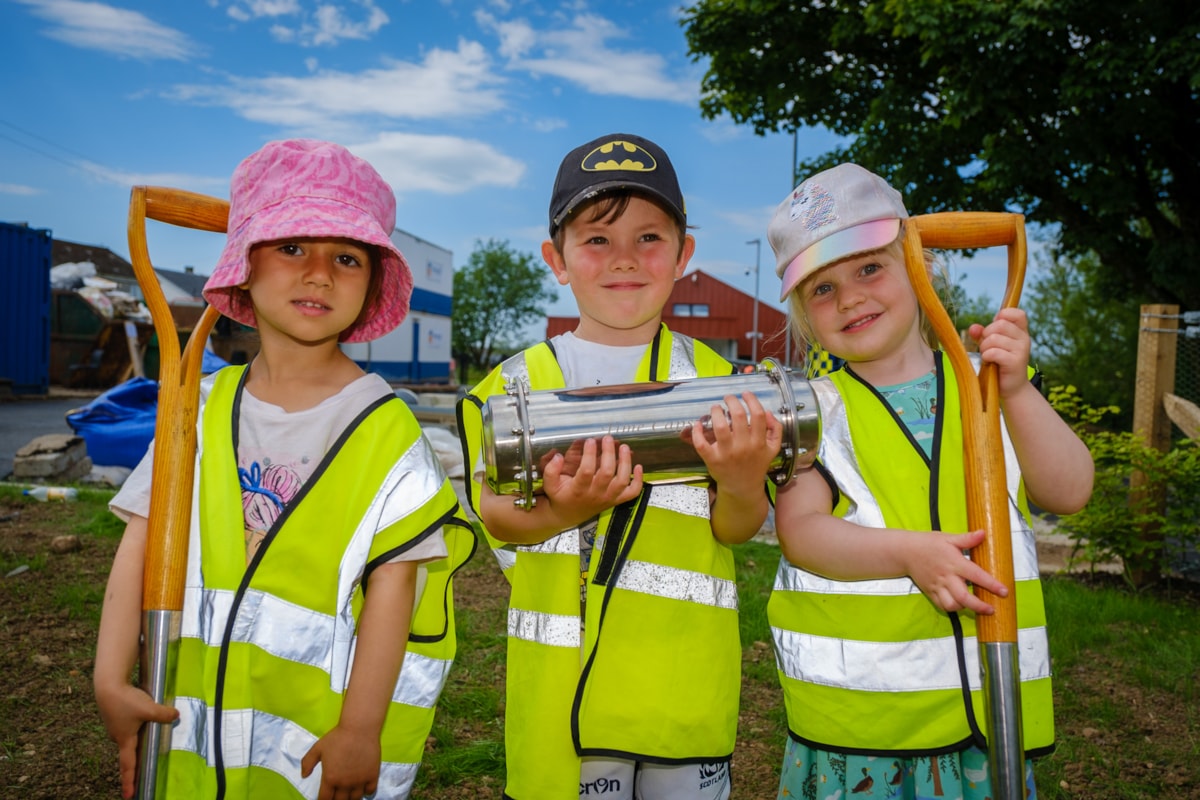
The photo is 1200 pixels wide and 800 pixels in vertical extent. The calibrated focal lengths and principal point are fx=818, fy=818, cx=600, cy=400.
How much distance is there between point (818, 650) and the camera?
7.22 feet

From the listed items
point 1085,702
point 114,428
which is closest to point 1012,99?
point 1085,702

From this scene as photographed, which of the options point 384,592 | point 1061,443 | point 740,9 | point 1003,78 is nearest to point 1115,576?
point 1061,443

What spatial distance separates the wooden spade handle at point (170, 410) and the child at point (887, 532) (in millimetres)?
1537

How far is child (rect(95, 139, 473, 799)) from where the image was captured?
193 cm

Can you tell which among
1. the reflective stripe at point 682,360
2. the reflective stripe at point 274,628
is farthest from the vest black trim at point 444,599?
the reflective stripe at point 682,360

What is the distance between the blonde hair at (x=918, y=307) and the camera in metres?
2.32

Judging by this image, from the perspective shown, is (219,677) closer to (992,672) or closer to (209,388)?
(209,388)

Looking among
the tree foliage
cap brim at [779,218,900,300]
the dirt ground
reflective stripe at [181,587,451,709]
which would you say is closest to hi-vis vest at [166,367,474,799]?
reflective stripe at [181,587,451,709]

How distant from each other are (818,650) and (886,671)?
0.18m

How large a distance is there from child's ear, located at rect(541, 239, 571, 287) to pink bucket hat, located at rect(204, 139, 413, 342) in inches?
18.7

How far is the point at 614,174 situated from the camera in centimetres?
225

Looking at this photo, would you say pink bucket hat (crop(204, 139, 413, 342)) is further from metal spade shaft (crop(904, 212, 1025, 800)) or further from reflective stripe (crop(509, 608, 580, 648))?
metal spade shaft (crop(904, 212, 1025, 800))

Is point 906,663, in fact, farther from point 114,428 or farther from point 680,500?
point 114,428

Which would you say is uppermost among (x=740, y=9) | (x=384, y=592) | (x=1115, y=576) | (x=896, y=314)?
(x=740, y=9)
